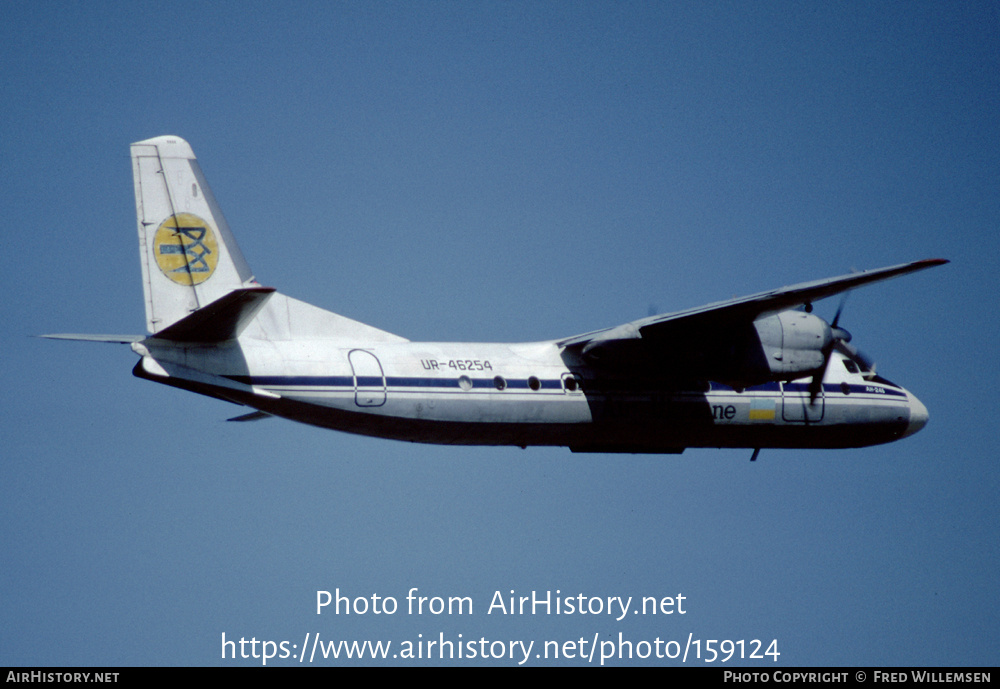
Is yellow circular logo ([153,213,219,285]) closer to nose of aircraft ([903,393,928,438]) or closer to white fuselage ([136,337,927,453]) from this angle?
white fuselage ([136,337,927,453])

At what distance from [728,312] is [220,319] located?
9847mm

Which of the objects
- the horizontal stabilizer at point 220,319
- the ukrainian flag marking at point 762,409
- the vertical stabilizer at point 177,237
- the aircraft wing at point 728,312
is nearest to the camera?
the horizontal stabilizer at point 220,319

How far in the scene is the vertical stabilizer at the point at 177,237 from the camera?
24.0 metres

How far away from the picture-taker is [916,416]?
100 ft

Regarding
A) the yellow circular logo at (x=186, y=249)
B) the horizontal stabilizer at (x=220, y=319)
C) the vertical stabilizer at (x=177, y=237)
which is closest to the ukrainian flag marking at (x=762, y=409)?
the vertical stabilizer at (x=177, y=237)

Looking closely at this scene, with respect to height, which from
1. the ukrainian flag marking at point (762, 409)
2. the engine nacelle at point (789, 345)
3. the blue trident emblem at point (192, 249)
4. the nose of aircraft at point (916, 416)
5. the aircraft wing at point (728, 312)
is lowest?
the nose of aircraft at point (916, 416)

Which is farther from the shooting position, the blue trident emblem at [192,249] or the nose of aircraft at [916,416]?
the nose of aircraft at [916,416]

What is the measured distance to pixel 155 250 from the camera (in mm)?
24016

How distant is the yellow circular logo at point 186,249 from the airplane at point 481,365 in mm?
25

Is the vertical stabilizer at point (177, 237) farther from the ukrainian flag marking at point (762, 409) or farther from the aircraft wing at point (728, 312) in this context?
the ukrainian flag marking at point (762, 409)

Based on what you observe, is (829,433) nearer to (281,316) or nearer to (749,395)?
(749,395)

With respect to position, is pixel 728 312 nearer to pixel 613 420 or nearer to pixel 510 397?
pixel 613 420

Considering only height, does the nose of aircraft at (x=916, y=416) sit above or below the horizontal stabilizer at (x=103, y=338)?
below

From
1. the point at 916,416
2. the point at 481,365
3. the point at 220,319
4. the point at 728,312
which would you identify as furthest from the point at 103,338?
the point at 916,416
